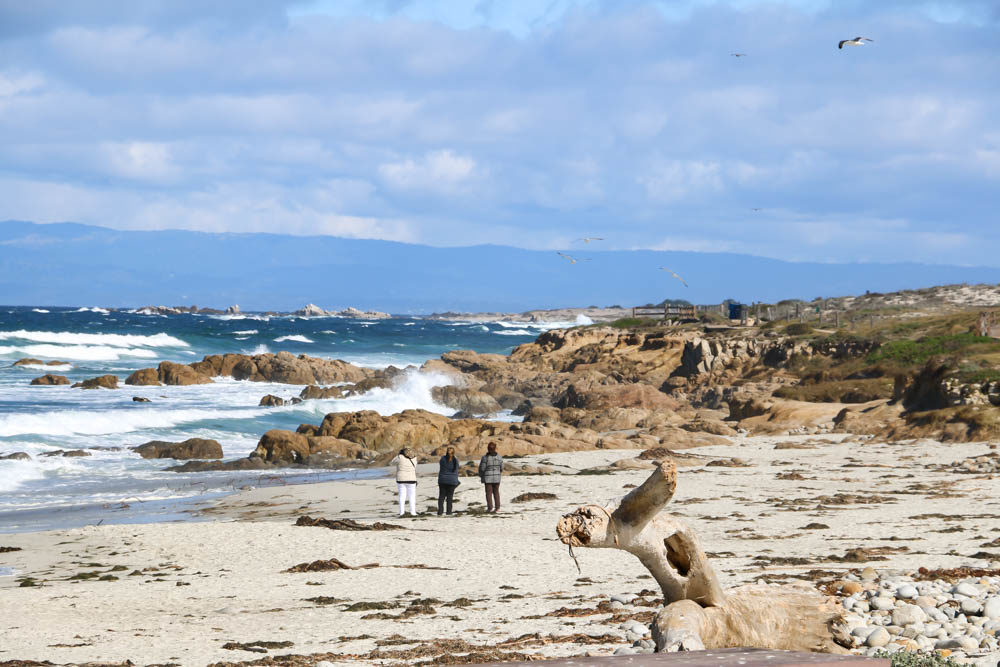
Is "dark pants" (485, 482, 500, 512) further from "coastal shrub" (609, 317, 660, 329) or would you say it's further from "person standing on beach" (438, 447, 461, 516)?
"coastal shrub" (609, 317, 660, 329)

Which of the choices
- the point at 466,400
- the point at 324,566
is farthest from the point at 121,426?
the point at 324,566

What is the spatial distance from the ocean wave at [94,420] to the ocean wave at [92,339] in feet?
135

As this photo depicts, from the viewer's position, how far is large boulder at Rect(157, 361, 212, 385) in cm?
4616

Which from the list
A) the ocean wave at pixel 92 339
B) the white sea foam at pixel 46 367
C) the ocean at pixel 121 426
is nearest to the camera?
the ocean at pixel 121 426

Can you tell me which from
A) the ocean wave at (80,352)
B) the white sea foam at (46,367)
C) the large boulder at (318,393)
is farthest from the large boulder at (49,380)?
the ocean wave at (80,352)

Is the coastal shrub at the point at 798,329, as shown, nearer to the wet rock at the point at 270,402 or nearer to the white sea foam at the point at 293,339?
the wet rock at the point at 270,402

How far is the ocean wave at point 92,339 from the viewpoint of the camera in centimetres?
7162

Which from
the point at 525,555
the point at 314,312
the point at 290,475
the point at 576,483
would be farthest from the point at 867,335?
the point at 314,312

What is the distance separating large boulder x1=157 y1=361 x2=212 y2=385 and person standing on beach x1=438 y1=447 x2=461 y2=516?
32000 millimetres

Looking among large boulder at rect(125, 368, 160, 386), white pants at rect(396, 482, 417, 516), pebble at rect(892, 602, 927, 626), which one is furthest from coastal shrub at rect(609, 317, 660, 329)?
pebble at rect(892, 602, 927, 626)

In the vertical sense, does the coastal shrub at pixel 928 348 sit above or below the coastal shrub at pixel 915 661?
above

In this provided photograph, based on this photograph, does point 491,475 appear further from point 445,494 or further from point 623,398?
point 623,398

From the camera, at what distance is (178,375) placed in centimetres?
4628

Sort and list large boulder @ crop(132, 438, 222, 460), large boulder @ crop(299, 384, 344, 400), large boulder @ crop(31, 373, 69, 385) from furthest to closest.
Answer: large boulder @ crop(31, 373, 69, 385)
large boulder @ crop(299, 384, 344, 400)
large boulder @ crop(132, 438, 222, 460)
